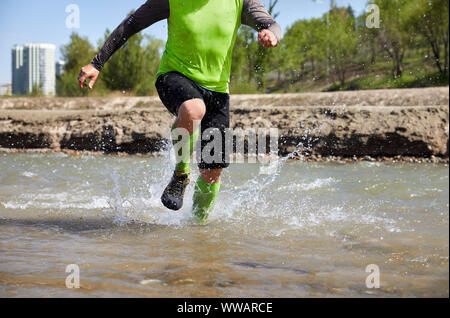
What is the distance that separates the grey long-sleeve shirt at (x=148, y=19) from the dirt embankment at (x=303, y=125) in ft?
14.6

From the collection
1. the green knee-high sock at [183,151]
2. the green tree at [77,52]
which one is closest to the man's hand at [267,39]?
the green knee-high sock at [183,151]

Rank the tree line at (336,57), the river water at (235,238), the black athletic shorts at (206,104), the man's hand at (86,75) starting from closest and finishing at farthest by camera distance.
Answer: the river water at (235,238)
the black athletic shorts at (206,104)
the man's hand at (86,75)
the tree line at (336,57)

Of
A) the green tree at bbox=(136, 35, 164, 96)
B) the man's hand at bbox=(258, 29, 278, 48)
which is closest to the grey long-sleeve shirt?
the man's hand at bbox=(258, 29, 278, 48)

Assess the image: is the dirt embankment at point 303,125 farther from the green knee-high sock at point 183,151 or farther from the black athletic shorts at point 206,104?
the green knee-high sock at point 183,151

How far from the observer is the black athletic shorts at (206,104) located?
2.91 m

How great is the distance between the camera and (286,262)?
2172mm

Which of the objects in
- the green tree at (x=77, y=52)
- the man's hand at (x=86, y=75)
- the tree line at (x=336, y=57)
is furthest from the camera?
the green tree at (x=77, y=52)

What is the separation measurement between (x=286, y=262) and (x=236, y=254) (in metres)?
0.28

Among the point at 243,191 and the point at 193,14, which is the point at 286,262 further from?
the point at 243,191

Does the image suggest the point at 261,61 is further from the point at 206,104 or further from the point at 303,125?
the point at 206,104

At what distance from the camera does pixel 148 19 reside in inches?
123

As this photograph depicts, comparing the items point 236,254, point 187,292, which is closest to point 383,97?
point 236,254

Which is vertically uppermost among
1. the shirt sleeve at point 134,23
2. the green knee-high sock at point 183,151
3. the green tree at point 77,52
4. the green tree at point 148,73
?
the green tree at point 77,52

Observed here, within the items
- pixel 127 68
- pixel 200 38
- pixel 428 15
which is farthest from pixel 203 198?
pixel 428 15
